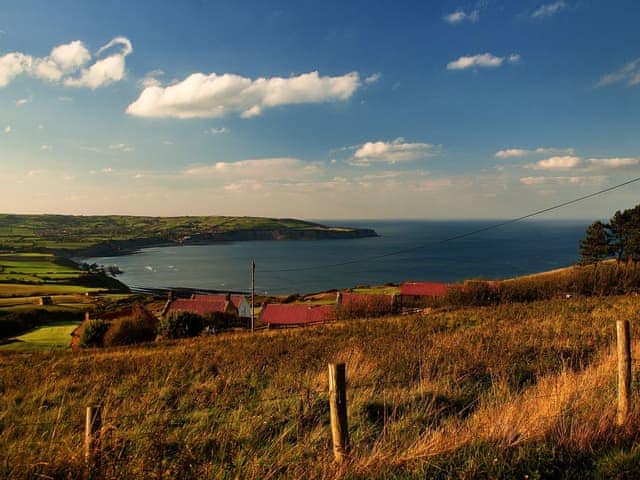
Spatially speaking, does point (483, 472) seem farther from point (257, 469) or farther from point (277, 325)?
point (277, 325)

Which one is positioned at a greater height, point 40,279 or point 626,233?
point 626,233

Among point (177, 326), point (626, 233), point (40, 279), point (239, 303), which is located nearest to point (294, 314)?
point (239, 303)

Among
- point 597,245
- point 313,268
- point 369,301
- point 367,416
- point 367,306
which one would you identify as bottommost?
point 313,268

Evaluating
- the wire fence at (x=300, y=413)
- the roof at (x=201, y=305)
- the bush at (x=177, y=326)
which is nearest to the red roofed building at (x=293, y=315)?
the roof at (x=201, y=305)

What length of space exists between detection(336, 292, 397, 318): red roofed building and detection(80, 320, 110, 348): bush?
21.8 meters

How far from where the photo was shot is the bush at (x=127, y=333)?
31359 millimetres

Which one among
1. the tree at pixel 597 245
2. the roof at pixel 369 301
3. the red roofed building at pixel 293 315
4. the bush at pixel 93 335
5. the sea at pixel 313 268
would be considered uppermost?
the tree at pixel 597 245

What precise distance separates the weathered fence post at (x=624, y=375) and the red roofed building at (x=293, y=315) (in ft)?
122

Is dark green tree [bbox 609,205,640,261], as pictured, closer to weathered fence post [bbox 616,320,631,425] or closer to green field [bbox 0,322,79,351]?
weathered fence post [bbox 616,320,631,425]

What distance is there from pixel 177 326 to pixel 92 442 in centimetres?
3319

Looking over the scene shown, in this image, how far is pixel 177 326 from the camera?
35.1 metres

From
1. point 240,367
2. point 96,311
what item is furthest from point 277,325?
point 240,367

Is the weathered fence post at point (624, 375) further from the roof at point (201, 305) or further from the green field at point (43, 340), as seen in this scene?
the roof at point (201, 305)

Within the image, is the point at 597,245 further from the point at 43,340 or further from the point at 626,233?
the point at 43,340
